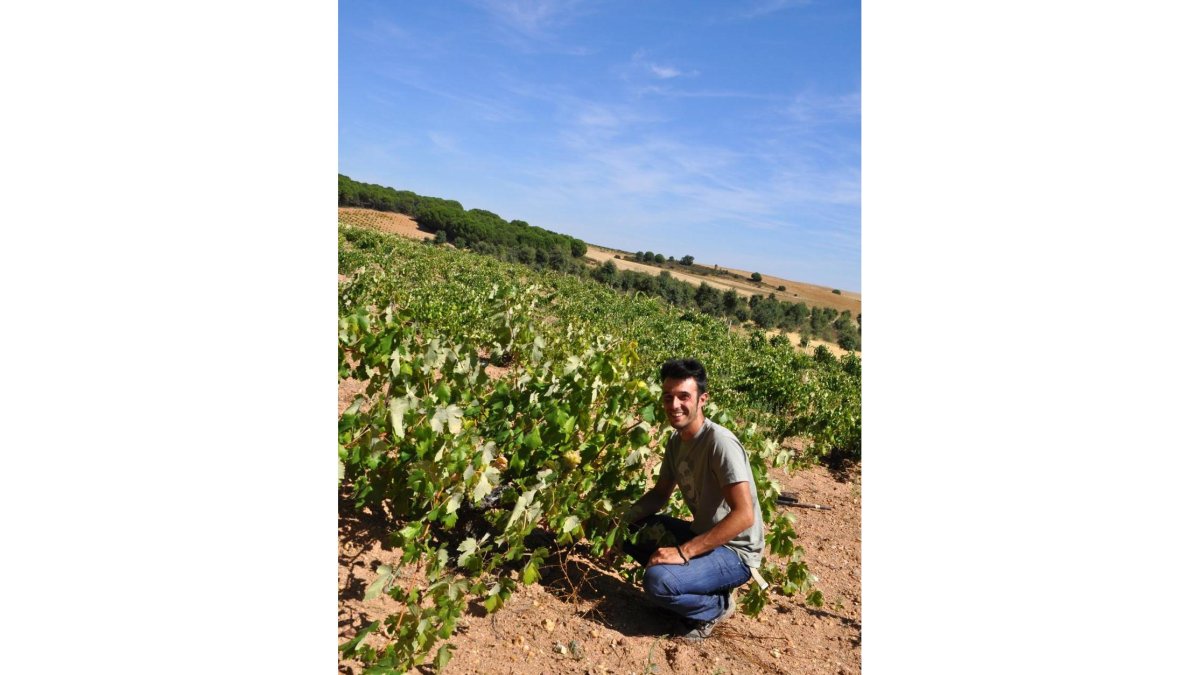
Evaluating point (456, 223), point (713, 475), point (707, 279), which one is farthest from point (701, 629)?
point (707, 279)

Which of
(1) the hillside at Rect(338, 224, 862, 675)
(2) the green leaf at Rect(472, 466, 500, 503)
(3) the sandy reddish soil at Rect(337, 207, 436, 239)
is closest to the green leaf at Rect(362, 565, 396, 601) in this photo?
(1) the hillside at Rect(338, 224, 862, 675)

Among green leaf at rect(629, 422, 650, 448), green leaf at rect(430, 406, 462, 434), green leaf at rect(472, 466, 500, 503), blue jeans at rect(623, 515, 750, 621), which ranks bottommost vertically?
blue jeans at rect(623, 515, 750, 621)

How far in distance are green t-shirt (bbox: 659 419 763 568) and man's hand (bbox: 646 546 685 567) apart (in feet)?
0.43

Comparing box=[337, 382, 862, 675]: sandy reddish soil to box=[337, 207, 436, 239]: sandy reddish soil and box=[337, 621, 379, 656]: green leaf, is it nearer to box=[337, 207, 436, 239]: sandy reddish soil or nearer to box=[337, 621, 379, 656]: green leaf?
box=[337, 621, 379, 656]: green leaf

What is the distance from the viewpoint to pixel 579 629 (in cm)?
220

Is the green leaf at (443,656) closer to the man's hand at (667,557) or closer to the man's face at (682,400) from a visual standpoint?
the man's hand at (667,557)

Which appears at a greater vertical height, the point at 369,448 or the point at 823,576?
the point at 369,448

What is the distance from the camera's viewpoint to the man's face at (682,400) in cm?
217

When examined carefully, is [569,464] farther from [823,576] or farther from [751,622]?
[823,576]

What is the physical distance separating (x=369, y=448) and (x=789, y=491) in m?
2.95

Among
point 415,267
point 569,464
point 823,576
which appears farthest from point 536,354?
point 415,267

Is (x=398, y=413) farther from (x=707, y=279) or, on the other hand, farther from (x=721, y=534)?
(x=707, y=279)

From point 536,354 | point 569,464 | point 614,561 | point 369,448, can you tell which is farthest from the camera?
point 536,354

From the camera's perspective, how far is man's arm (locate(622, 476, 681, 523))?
2449mm
